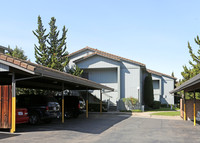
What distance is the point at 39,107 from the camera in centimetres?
1463

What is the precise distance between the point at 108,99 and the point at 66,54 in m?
7.77

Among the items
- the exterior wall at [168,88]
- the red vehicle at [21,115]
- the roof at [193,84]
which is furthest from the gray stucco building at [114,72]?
the red vehicle at [21,115]

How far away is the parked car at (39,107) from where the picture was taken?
Result: 14.5 meters

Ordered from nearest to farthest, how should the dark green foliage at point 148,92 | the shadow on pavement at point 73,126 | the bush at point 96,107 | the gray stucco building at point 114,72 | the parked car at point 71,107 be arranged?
the shadow on pavement at point 73,126 → the parked car at point 71,107 → the bush at point 96,107 → the gray stucco building at point 114,72 → the dark green foliage at point 148,92

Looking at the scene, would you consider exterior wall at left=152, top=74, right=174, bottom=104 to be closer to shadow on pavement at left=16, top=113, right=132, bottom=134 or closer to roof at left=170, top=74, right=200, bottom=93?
roof at left=170, top=74, right=200, bottom=93

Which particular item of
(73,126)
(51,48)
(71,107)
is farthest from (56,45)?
(73,126)

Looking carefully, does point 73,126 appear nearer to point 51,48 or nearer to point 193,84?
point 193,84

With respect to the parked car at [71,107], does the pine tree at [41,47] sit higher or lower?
higher

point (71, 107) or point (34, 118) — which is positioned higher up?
point (71, 107)

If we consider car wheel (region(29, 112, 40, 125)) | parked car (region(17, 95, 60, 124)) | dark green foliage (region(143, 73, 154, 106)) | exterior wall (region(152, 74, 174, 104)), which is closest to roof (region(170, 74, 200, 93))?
parked car (region(17, 95, 60, 124))

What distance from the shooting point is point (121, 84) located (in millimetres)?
29172

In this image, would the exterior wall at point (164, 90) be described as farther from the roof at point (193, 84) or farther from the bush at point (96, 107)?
the roof at point (193, 84)

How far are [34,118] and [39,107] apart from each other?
0.75m

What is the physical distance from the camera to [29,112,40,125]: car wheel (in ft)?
47.8
